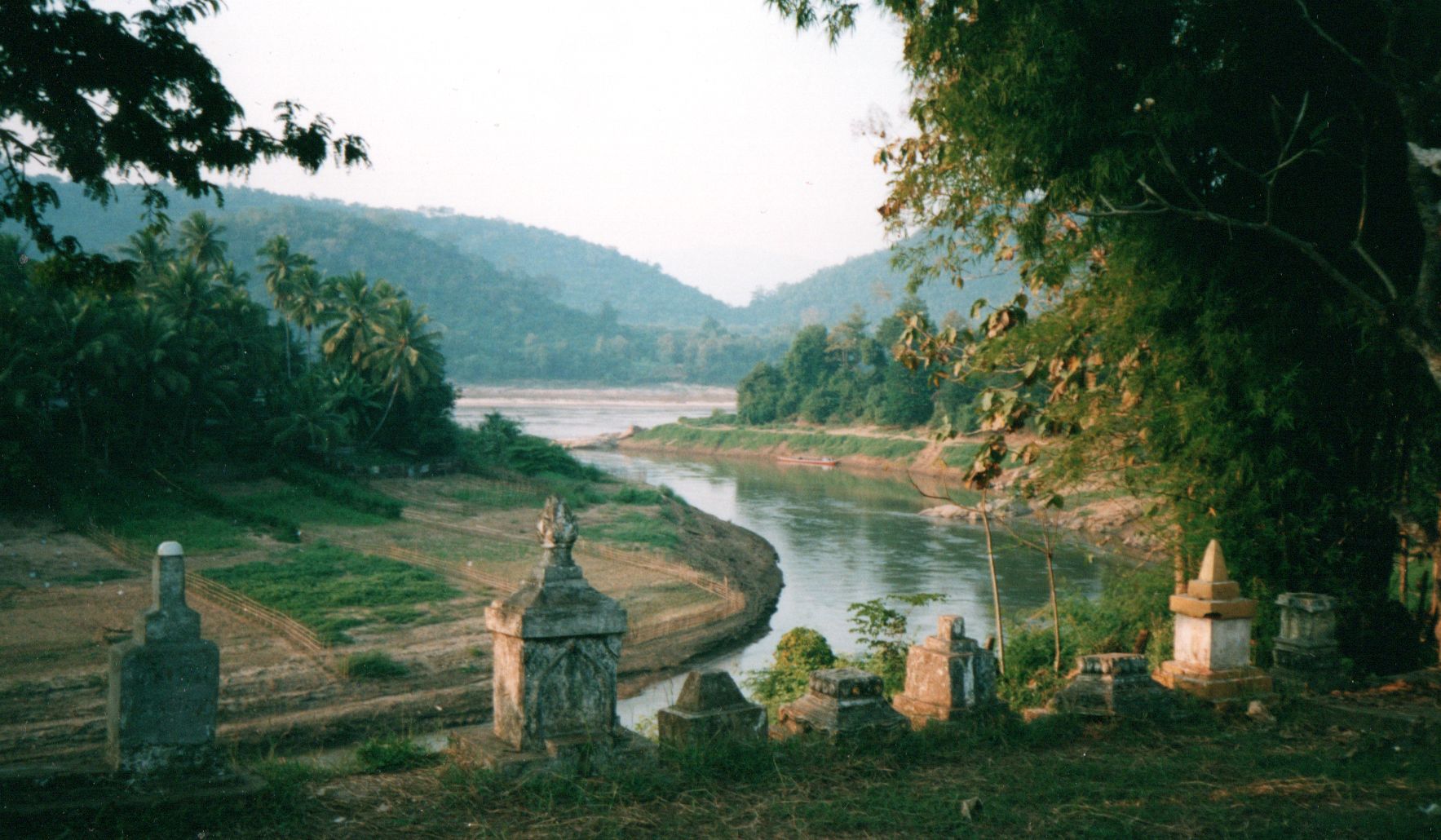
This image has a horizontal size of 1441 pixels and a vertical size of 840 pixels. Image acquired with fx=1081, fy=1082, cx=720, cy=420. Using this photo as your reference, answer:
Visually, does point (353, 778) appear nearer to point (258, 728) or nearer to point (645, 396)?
point (258, 728)

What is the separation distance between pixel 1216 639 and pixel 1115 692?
0.95m

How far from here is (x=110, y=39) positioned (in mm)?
6582

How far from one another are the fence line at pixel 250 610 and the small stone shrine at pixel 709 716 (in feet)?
55.5

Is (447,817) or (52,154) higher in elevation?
(52,154)

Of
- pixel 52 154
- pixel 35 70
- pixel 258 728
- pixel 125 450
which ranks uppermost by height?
pixel 35 70

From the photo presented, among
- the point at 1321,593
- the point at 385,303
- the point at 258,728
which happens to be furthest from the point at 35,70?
the point at 385,303

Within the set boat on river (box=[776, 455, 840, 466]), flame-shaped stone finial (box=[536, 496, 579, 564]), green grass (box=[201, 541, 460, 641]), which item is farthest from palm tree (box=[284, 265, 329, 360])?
flame-shaped stone finial (box=[536, 496, 579, 564])

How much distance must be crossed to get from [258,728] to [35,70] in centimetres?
1339

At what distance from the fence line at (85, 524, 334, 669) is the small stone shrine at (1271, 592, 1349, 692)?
1752 centimetres

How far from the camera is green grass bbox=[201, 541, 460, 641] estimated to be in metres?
23.9

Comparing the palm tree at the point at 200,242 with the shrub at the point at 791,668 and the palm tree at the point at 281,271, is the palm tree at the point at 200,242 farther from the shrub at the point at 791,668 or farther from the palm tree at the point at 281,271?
the shrub at the point at 791,668

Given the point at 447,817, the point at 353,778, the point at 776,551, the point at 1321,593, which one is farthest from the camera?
the point at 776,551

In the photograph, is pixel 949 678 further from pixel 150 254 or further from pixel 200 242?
pixel 200 242

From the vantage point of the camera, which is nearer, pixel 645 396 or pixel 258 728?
pixel 258 728
